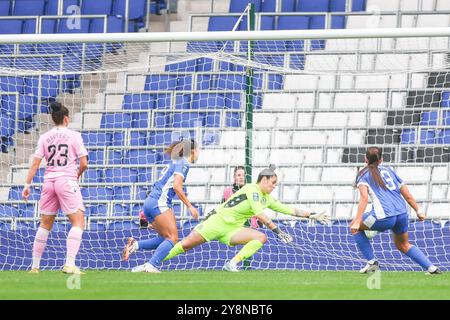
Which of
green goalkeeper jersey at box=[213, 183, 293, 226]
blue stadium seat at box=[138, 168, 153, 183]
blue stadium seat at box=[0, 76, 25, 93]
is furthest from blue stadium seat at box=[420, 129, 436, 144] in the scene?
blue stadium seat at box=[0, 76, 25, 93]

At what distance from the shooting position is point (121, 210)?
71.1 ft

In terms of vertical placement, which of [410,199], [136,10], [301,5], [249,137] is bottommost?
[410,199]

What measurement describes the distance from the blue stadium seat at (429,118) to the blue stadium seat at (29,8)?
389 inches

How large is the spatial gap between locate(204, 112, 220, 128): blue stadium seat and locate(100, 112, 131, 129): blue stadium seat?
51.0 inches

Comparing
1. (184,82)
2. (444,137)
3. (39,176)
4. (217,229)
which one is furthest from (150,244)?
(184,82)

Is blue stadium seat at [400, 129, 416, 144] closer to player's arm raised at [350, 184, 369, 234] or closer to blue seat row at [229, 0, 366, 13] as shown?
player's arm raised at [350, 184, 369, 234]

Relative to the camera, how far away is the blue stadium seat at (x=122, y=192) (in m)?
21.7

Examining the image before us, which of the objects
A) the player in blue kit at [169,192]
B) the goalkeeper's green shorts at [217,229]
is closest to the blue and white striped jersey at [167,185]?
the player in blue kit at [169,192]

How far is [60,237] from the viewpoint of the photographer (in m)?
20.3

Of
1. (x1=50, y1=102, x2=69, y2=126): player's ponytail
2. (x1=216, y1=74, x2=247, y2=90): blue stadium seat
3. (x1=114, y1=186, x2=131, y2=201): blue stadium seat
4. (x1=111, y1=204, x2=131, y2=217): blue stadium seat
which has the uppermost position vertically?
(x1=216, y1=74, x2=247, y2=90): blue stadium seat

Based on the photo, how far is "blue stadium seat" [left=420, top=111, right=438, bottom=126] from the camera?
21.4 m

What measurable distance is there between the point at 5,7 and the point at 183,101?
7.38 meters

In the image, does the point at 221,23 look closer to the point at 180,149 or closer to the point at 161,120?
the point at 161,120

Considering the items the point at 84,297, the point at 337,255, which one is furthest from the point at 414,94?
the point at 84,297
